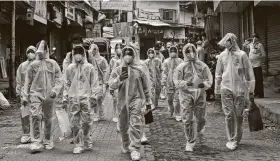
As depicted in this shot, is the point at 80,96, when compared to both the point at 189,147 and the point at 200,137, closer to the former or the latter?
the point at 189,147

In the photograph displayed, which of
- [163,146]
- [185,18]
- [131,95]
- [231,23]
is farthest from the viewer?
[185,18]

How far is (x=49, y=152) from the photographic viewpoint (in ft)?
25.1

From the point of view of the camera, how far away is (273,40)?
1653 cm

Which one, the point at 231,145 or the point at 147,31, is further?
the point at 147,31

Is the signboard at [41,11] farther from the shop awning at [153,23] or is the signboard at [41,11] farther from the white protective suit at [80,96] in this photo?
the shop awning at [153,23]

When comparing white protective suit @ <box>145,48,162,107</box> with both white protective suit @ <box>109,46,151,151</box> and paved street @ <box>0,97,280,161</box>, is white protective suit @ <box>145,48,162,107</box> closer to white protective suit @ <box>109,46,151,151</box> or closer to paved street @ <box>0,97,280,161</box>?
paved street @ <box>0,97,280,161</box>

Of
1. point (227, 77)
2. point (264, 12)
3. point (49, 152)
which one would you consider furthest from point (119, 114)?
point (264, 12)

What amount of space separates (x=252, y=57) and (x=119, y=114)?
7.19 meters

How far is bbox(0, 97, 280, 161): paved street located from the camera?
7141 millimetres

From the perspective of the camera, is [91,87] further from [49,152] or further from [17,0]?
[17,0]

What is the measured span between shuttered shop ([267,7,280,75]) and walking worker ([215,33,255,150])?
866cm

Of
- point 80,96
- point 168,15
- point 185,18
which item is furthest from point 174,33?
point 80,96

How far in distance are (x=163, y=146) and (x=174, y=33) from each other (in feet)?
124

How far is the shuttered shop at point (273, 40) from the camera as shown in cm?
1609
